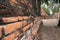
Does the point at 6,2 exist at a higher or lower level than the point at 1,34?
higher

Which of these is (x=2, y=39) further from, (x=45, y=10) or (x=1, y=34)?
(x=45, y=10)

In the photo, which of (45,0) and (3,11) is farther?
(45,0)

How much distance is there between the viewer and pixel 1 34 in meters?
1.06

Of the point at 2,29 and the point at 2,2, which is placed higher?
the point at 2,2

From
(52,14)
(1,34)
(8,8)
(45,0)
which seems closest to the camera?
(1,34)

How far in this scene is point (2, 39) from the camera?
1.06 meters

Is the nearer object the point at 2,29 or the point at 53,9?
the point at 2,29

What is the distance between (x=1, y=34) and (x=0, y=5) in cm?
51

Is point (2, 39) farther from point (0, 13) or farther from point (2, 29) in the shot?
point (0, 13)

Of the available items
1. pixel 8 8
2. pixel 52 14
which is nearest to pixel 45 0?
pixel 52 14

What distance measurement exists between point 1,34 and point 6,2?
1.93 feet

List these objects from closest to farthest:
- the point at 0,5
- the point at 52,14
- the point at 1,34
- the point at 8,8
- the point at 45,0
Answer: the point at 1,34
the point at 0,5
the point at 8,8
the point at 45,0
the point at 52,14

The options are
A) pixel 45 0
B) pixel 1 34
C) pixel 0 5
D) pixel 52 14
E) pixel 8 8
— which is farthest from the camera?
pixel 52 14

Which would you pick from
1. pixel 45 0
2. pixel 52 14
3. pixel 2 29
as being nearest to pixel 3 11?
pixel 2 29
